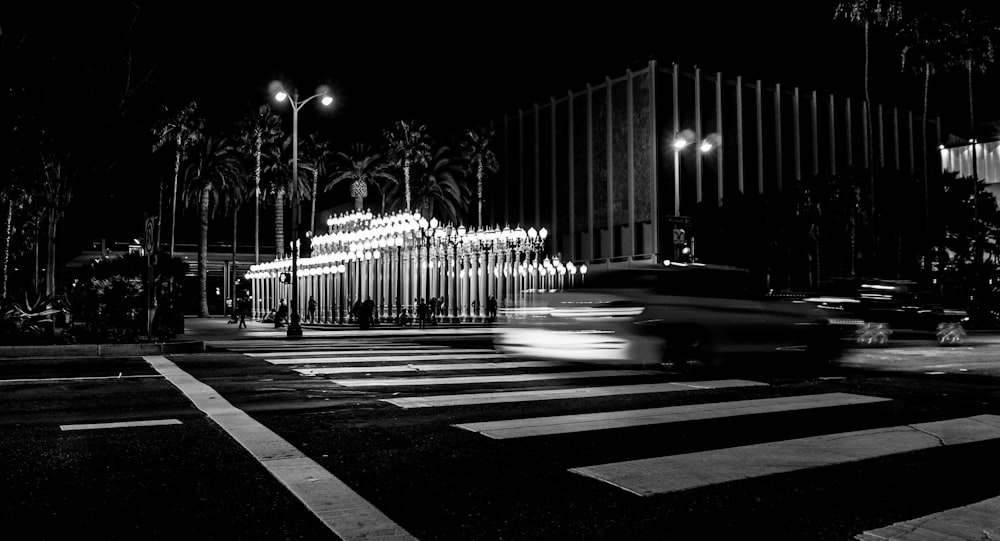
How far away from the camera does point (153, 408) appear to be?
847 centimetres

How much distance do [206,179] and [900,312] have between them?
42743 mm

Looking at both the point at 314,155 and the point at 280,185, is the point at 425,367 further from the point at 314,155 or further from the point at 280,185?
the point at 314,155

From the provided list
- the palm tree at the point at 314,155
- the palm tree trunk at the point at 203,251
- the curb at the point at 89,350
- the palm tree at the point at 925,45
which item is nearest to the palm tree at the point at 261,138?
the palm tree at the point at 314,155

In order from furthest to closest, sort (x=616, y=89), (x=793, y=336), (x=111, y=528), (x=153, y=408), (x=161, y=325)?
(x=616, y=89), (x=161, y=325), (x=793, y=336), (x=153, y=408), (x=111, y=528)

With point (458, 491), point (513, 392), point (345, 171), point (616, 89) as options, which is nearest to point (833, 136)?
point (616, 89)

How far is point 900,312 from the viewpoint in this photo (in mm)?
23578

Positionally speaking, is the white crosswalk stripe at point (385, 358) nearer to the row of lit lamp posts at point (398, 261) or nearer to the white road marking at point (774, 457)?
the white road marking at point (774, 457)

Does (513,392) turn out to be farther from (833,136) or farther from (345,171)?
(833,136)

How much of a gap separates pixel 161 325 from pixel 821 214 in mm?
35618

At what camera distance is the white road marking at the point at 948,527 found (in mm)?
4148

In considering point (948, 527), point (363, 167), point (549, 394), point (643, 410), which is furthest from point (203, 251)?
point (948, 527)

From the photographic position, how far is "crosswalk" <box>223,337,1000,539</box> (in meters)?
5.47

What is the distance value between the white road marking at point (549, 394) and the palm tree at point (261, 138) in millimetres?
47427

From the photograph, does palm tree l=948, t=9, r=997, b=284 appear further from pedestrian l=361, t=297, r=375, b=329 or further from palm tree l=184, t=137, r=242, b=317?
palm tree l=184, t=137, r=242, b=317
